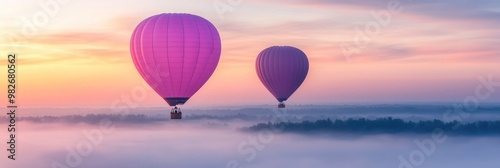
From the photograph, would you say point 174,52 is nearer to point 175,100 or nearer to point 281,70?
point 175,100

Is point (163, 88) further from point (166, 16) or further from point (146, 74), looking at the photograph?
point (166, 16)

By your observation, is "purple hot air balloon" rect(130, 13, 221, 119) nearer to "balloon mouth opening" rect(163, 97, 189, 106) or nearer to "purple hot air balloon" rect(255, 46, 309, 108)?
"balloon mouth opening" rect(163, 97, 189, 106)

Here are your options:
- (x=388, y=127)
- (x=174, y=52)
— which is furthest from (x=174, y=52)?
(x=388, y=127)

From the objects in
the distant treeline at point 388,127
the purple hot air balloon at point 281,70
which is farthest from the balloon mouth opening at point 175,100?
the distant treeline at point 388,127

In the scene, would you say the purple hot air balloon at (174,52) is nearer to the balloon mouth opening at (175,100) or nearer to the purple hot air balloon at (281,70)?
the balloon mouth opening at (175,100)

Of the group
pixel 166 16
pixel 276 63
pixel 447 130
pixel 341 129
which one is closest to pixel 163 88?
pixel 166 16

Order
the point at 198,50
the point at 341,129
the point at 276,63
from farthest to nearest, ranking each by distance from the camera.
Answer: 1. the point at 341,129
2. the point at 276,63
3. the point at 198,50

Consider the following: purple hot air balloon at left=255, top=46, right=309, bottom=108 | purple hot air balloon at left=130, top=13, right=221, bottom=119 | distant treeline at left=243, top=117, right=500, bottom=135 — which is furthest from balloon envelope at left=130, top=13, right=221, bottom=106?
distant treeline at left=243, top=117, right=500, bottom=135

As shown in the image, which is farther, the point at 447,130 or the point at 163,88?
the point at 447,130
